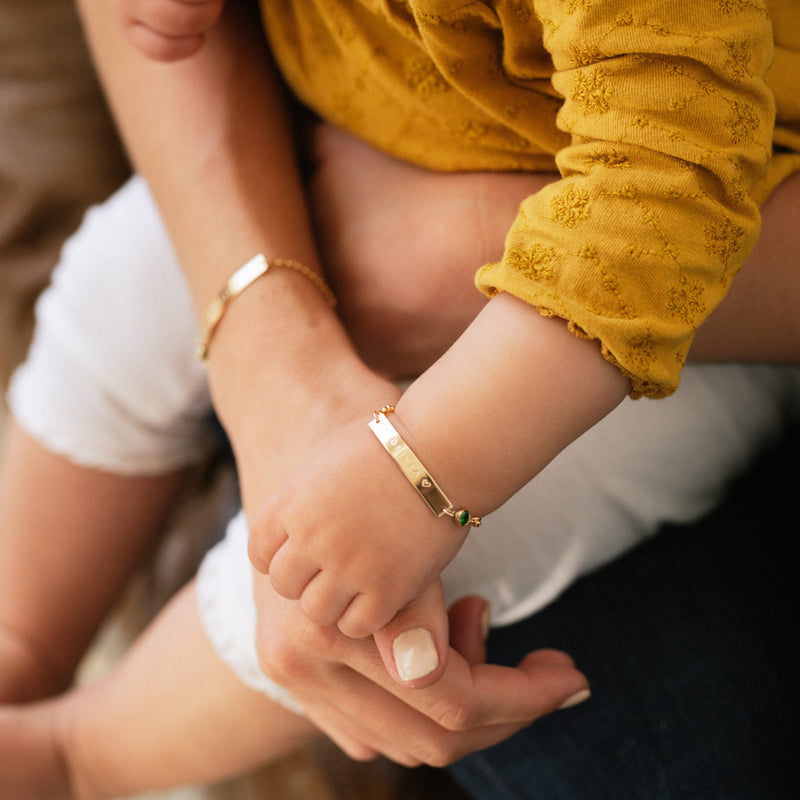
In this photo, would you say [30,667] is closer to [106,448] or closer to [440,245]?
[106,448]

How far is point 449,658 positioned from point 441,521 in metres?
0.12

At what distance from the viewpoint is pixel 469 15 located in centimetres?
53

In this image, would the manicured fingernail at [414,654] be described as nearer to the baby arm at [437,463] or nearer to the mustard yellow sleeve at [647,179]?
the baby arm at [437,463]

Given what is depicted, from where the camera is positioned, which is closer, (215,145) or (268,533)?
(268,533)

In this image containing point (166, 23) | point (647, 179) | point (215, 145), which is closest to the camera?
point (647, 179)

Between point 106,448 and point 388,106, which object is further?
point 106,448

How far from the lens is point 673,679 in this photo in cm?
68

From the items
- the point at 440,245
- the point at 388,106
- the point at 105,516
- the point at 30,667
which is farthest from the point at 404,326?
the point at 30,667

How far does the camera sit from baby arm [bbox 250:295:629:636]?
1.51 feet

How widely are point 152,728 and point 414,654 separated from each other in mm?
408

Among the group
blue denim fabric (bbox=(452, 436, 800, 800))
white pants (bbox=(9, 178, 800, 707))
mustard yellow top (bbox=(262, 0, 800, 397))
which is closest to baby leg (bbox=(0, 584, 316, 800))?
white pants (bbox=(9, 178, 800, 707))

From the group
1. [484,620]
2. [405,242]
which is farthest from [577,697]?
[405,242]

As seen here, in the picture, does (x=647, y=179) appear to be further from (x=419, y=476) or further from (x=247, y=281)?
(x=247, y=281)

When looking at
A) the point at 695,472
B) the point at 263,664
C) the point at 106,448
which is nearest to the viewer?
the point at 263,664
